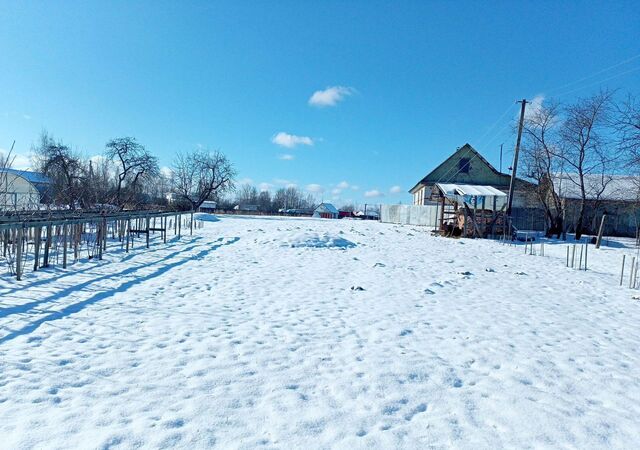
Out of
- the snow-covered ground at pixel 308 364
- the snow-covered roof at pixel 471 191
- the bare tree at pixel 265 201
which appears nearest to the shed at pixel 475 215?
the snow-covered roof at pixel 471 191

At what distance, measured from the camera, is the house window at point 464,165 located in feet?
113

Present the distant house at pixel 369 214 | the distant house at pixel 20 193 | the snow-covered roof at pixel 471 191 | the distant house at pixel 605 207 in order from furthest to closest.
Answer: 1. the distant house at pixel 369 214
2. the distant house at pixel 605 207
3. the snow-covered roof at pixel 471 191
4. the distant house at pixel 20 193

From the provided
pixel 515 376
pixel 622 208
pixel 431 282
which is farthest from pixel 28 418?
pixel 622 208

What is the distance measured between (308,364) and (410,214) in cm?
3274

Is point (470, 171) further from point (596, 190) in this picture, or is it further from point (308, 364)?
point (308, 364)

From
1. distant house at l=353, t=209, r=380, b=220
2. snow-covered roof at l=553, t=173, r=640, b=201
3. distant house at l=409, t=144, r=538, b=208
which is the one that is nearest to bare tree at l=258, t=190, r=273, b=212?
distant house at l=353, t=209, r=380, b=220

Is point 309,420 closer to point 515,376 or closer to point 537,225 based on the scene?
point 515,376

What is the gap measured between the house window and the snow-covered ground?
28.4 meters

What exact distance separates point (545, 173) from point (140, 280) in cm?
2479

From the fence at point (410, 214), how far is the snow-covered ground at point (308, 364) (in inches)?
1001

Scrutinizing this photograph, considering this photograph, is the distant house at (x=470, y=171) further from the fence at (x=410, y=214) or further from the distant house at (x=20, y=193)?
the distant house at (x=20, y=193)

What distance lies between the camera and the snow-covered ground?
2615mm

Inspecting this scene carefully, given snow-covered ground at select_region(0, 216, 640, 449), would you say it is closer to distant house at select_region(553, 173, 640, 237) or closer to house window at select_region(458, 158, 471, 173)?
distant house at select_region(553, 173, 640, 237)

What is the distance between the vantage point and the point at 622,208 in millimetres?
25328
